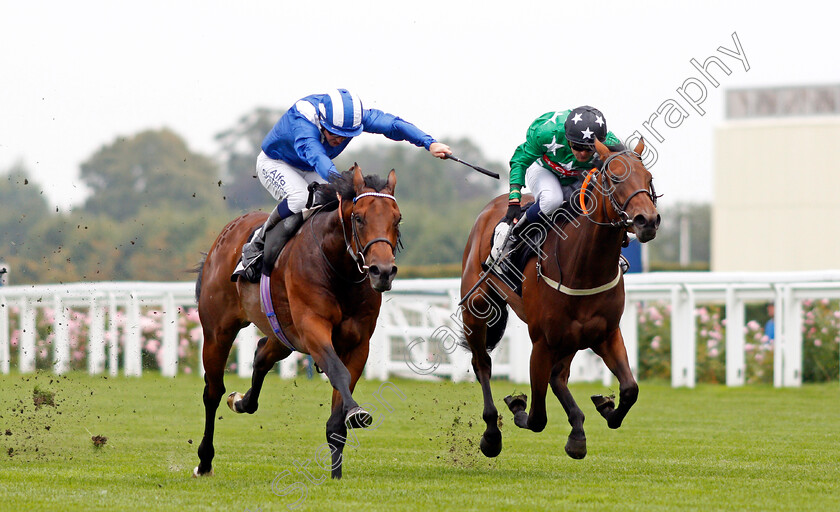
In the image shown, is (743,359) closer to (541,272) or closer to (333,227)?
(541,272)

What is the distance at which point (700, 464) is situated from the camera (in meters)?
6.52

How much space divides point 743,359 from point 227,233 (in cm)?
643

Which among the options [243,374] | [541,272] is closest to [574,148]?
[541,272]

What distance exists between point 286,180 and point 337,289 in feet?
3.05

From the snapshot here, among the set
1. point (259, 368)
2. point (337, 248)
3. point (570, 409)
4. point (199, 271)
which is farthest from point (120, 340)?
point (570, 409)

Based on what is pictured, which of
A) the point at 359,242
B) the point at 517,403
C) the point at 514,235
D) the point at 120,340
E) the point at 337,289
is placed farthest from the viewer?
the point at 120,340

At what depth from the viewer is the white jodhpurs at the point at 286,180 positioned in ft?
21.5

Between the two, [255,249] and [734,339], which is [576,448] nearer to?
[255,249]

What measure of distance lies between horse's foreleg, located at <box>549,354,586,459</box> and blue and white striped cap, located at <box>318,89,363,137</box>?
172cm

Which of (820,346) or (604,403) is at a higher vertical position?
(604,403)

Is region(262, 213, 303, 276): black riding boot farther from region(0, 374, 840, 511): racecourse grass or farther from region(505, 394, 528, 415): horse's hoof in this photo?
region(505, 394, 528, 415): horse's hoof

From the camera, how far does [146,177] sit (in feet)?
99.1

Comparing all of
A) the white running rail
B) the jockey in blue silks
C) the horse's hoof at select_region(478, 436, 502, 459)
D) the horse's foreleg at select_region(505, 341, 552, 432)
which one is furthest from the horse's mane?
the white running rail

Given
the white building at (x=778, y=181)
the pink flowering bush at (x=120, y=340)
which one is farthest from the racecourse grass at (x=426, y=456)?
the white building at (x=778, y=181)
